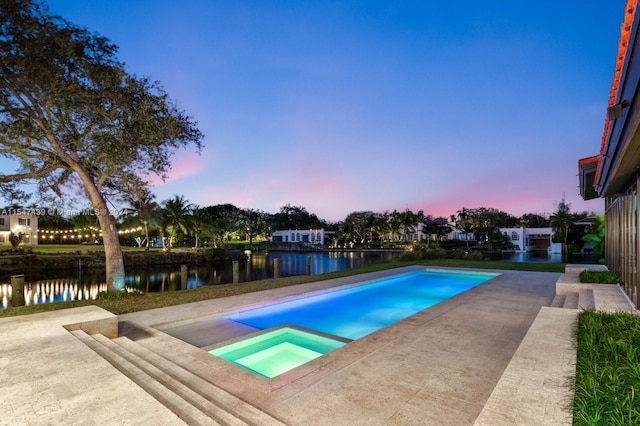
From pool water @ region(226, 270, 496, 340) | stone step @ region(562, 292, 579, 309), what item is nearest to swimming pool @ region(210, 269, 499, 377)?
pool water @ region(226, 270, 496, 340)

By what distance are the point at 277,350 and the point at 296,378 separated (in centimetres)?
195

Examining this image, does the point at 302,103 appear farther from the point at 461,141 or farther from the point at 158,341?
the point at 158,341

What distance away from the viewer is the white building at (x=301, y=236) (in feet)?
203

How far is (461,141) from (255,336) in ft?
82.8

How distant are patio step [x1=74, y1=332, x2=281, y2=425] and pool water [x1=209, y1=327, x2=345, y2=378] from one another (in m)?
1.02

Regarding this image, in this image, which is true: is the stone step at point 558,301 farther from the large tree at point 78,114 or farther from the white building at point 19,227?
the white building at point 19,227

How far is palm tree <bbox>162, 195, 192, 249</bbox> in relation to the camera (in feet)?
110

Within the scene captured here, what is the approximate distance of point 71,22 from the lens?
7848 mm

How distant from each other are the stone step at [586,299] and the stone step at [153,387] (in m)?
5.88

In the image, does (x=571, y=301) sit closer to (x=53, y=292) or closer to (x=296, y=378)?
(x=296, y=378)

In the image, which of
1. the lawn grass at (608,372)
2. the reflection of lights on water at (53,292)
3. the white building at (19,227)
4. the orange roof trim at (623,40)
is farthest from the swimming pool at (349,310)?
the white building at (19,227)

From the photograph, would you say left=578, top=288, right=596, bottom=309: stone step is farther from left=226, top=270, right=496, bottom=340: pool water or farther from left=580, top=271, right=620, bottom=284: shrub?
left=226, top=270, right=496, bottom=340: pool water

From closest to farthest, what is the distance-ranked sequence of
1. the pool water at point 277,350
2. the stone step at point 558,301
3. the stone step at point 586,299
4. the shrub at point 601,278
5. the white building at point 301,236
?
1. the pool water at point 277,350
2. the stone step at point 586,299
3. the stone step at point 558,301
4. the shrub at point 601,278
5. the white building at point 301,236

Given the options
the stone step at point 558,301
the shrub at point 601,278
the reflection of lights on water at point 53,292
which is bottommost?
the reflection of lights on water at point 53,292
